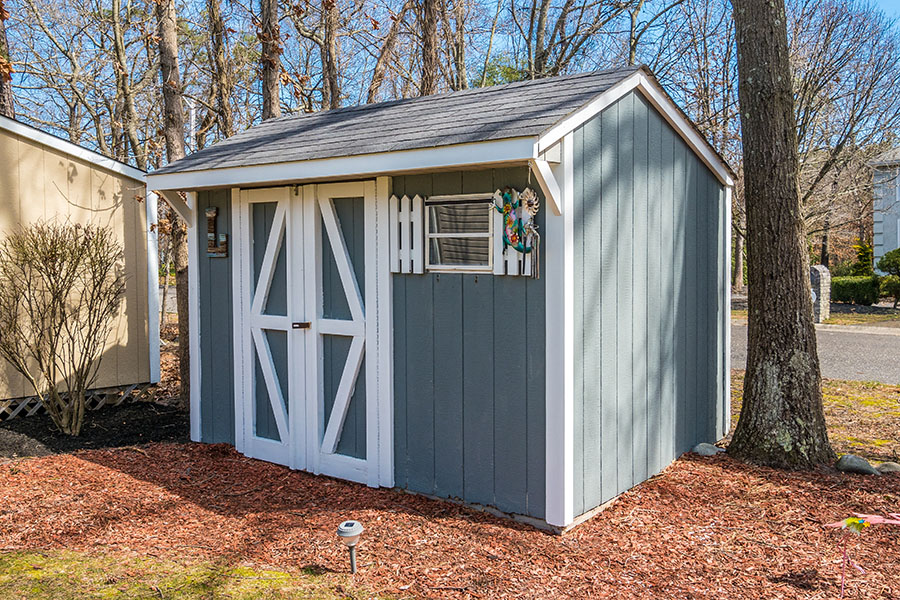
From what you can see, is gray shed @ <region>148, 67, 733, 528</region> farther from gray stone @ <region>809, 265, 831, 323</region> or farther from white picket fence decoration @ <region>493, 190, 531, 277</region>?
gray stone @ <region>809, 265, 831, 323</region>

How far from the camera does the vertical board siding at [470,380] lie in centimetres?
392

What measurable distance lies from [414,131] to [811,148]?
13.0 metres

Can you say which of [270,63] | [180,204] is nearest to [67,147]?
[180,204]

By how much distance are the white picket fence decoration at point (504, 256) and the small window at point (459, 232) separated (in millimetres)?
46

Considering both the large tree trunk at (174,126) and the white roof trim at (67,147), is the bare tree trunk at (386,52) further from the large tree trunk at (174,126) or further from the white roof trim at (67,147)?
the white roof trim at (67,147)

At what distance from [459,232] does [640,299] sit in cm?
127

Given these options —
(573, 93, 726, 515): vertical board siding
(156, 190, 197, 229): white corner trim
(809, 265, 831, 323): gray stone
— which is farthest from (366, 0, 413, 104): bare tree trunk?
(809, 265, 831, 323): gray stone

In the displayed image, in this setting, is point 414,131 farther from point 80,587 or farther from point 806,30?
point 806,30

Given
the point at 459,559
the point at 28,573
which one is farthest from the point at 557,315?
the point at 28,573

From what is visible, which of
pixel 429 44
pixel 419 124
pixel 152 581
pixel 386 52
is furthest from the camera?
pixel 386 52

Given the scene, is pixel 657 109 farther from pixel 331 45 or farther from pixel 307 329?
pixel 331 45

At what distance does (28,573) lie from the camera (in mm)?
3342

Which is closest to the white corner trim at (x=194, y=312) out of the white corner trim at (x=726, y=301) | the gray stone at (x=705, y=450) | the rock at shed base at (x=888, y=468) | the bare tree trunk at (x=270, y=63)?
the bare tree trunk at (x=270, y=63)

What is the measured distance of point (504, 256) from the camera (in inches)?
155
